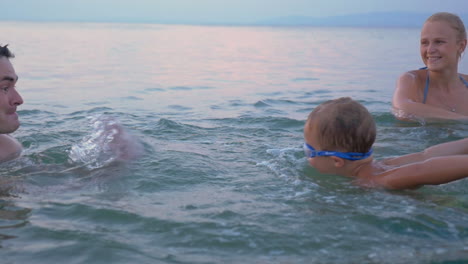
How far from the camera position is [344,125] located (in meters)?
3.32

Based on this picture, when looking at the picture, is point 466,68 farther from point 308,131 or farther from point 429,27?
point 308,131

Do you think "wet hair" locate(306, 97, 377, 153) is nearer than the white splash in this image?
Yes

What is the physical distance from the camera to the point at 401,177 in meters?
3.33

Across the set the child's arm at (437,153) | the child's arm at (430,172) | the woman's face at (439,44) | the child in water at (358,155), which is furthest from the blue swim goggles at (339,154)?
the woman's face at (439,44)

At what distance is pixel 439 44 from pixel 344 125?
3.21 metres

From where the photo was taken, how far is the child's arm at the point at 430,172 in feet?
10.2

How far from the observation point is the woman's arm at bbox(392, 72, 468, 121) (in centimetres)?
593

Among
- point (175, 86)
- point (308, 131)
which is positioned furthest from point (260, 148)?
point (175, 86)

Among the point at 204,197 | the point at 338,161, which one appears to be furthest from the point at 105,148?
the point at 338,161

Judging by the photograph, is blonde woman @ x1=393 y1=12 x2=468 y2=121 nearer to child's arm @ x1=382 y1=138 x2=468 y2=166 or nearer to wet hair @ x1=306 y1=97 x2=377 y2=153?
child's arm @ x1=382 y1=138 x2=468 y2=166

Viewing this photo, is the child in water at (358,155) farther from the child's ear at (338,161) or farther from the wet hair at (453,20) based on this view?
the wet hair at (453,20)

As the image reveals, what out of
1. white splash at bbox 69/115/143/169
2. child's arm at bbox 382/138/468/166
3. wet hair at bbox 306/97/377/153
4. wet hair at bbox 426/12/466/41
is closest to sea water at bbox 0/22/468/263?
white splash at bbox 69/115/143/169

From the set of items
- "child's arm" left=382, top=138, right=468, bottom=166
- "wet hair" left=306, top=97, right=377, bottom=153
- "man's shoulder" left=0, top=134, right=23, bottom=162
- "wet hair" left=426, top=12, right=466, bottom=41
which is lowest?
"man's shoulder" left=0, top=134, right=23, bottom=162

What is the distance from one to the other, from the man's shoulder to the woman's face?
458 centimetres
